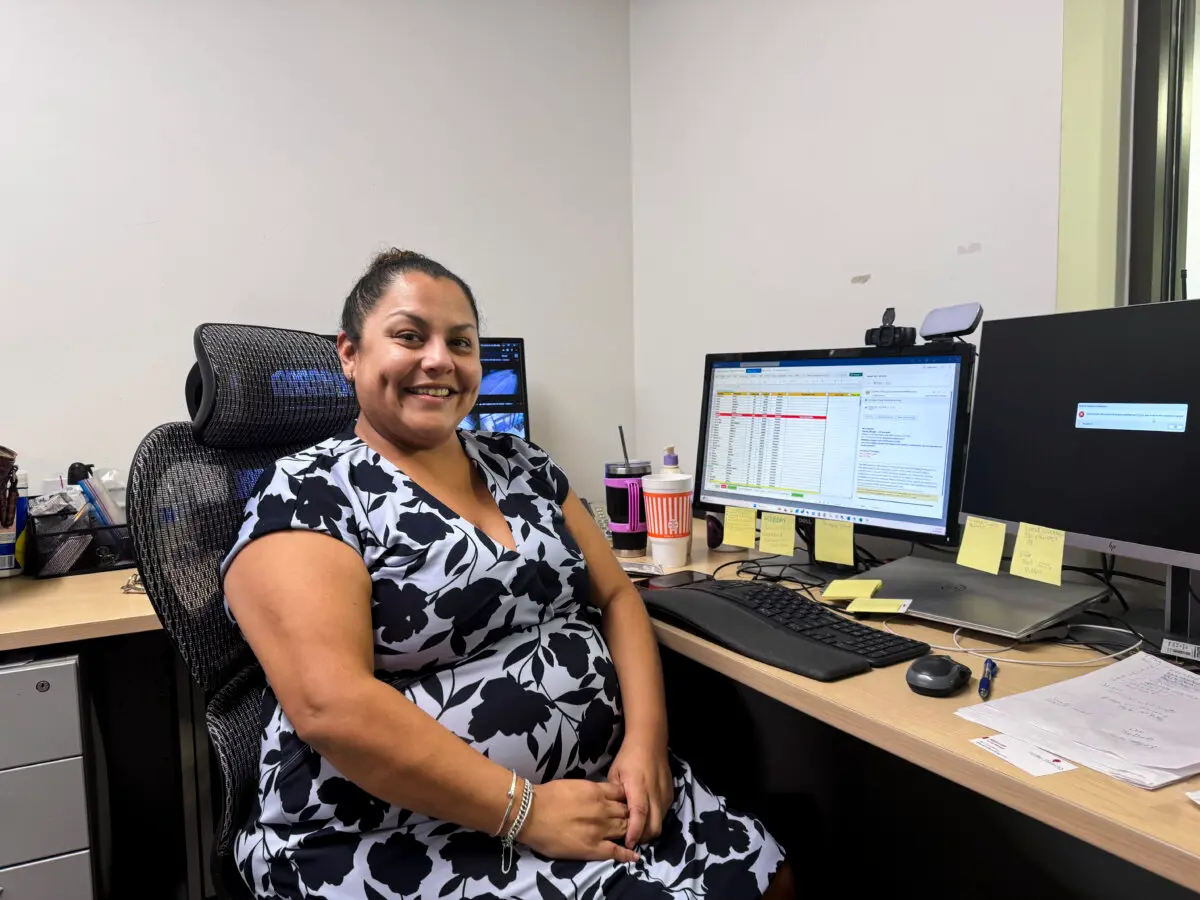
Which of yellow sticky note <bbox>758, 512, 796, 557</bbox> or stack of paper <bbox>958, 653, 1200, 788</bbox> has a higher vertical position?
yellow sticky note <bbox>758, 512, 796, 557</bbox>

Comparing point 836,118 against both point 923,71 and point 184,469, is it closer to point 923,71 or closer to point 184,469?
point 923,71

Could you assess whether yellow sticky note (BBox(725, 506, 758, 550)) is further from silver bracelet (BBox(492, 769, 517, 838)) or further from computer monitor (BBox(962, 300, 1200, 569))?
silver bracelet (BBox(492, 769, 517, 838))

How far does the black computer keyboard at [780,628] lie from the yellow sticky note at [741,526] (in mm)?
185

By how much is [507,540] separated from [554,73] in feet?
5.88

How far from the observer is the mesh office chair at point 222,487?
3.35ft

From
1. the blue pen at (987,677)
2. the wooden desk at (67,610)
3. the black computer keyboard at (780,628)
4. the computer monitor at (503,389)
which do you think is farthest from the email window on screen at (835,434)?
the wooden desk at (67,610)

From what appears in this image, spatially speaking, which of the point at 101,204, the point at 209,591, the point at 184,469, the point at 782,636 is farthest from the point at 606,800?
the point at 101,204

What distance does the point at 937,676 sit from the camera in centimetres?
90

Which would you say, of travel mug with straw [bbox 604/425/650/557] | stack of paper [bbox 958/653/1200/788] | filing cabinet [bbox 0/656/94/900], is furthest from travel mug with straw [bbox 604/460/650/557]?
filing cabinet [bbox 0/656/94/900]

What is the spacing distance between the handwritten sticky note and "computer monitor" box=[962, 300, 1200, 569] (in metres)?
0.20

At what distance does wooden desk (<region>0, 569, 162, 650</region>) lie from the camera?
1.26 metres

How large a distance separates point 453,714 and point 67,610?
879mm

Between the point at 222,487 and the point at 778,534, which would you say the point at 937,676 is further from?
the point at 222,487

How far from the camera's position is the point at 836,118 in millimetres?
1758
